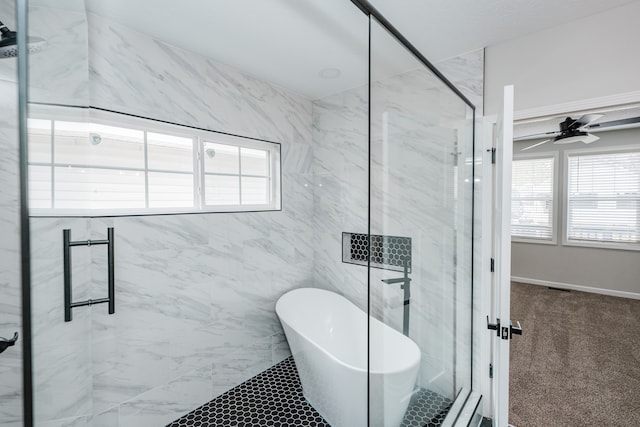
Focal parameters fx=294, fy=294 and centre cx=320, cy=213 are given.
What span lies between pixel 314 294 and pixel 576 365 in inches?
95.7

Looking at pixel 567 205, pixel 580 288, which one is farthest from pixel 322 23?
pixel 580 288

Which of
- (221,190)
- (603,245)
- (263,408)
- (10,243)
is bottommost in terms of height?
(263,408)

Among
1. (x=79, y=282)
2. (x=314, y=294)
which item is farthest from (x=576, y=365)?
(x=79, y=282)

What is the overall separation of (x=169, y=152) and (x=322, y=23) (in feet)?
4.45

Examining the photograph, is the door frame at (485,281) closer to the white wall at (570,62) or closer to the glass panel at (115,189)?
the white wall at (570,62)

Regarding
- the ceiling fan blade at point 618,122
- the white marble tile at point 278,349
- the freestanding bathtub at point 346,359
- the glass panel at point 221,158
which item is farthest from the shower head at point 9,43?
the ceiling fan blade at point 618,122

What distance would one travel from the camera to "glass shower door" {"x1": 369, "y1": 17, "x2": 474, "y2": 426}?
1324 millimetres

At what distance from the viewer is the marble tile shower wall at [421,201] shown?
1.38 m

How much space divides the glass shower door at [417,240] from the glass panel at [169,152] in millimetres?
1529

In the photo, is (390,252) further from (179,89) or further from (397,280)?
(179,89)

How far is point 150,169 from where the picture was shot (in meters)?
2.01

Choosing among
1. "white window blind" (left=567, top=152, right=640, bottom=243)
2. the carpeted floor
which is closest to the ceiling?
the carpeted floor

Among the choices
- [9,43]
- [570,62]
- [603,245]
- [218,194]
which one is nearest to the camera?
[9,43]

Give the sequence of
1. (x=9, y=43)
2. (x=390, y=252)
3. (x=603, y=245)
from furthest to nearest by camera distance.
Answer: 1. (x=603, y=245)
2. (x=390, y=252)
3. (x=9, y=43)
